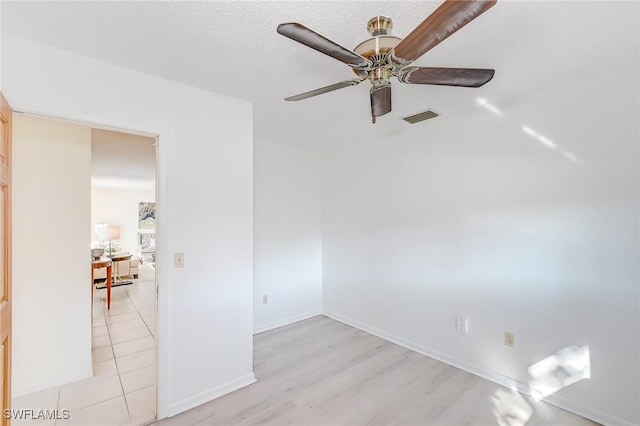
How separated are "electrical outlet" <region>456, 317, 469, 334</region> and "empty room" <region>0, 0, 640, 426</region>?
36mm

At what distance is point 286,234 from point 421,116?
2.13m

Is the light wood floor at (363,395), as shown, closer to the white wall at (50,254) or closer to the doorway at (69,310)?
the doorway at (69,310)

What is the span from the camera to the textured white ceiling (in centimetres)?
135

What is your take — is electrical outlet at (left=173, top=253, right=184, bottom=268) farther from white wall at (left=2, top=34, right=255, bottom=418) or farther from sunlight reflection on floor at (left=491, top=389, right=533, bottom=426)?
sunlight reflection on floor at (left=491, top=389, right=533, bottom=426)

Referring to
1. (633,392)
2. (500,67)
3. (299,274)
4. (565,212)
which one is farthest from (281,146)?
(633,392)

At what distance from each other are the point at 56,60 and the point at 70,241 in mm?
1481

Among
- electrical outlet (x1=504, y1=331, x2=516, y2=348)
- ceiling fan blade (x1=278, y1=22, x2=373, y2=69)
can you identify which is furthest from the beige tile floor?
electrical outlet (x1=504, y1=331, x2=516, y2=348)

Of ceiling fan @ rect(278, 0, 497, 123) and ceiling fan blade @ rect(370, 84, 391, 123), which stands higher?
ceiling fan @ rect(278, 0, 497, 123)

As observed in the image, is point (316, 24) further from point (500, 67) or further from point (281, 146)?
point (281, 146)

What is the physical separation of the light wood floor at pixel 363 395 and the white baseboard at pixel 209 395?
4cm

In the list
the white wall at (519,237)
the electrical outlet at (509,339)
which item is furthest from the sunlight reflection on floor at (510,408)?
the electrical outlet at (509,339)

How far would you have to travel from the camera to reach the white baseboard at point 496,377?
6.43ft

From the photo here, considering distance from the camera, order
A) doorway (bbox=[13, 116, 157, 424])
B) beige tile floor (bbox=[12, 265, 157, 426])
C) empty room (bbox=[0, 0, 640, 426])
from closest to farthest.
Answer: empty room (bbox=[0, 0, 640, 426]), beige tile floor (bbox=[12, 265, 157, 426]), doorway (bbox=[13, 116, 157, 424])

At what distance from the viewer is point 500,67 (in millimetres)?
1867
